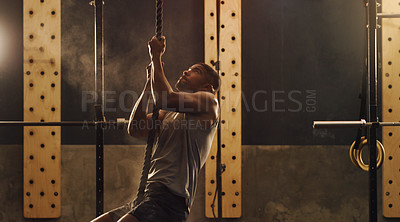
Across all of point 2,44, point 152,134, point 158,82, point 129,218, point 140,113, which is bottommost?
point 129,218

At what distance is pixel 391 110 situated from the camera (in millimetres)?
3199

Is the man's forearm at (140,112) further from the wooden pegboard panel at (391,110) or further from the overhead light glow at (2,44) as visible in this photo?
the wooden pegboard panel at (391,110)

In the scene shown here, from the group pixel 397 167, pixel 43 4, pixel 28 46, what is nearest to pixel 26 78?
pixel 28 46

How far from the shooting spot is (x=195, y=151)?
2.03 metres

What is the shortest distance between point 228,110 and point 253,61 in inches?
21.7

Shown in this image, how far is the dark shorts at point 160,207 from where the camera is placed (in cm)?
184

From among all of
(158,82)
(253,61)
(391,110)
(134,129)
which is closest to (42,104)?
(134,129)

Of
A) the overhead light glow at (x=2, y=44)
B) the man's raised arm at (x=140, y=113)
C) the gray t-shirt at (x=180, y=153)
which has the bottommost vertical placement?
the gray t-shirt at (x=180, y=153)

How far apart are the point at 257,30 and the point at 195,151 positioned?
1.72 metres

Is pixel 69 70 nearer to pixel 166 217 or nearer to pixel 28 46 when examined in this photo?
pixel 28 46

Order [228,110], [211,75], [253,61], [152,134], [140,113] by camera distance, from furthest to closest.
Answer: [253,61]
[228,110]
[211,75]
[140,113]
[152,134]

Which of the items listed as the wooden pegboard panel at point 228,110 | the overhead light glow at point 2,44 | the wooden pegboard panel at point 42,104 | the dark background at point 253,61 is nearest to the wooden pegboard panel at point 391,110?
the dark background at point 253,61

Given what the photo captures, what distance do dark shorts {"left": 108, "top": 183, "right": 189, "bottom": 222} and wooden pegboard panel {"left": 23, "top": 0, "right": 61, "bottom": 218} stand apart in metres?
1.55

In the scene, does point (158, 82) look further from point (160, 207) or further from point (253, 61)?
point (253, 61)
